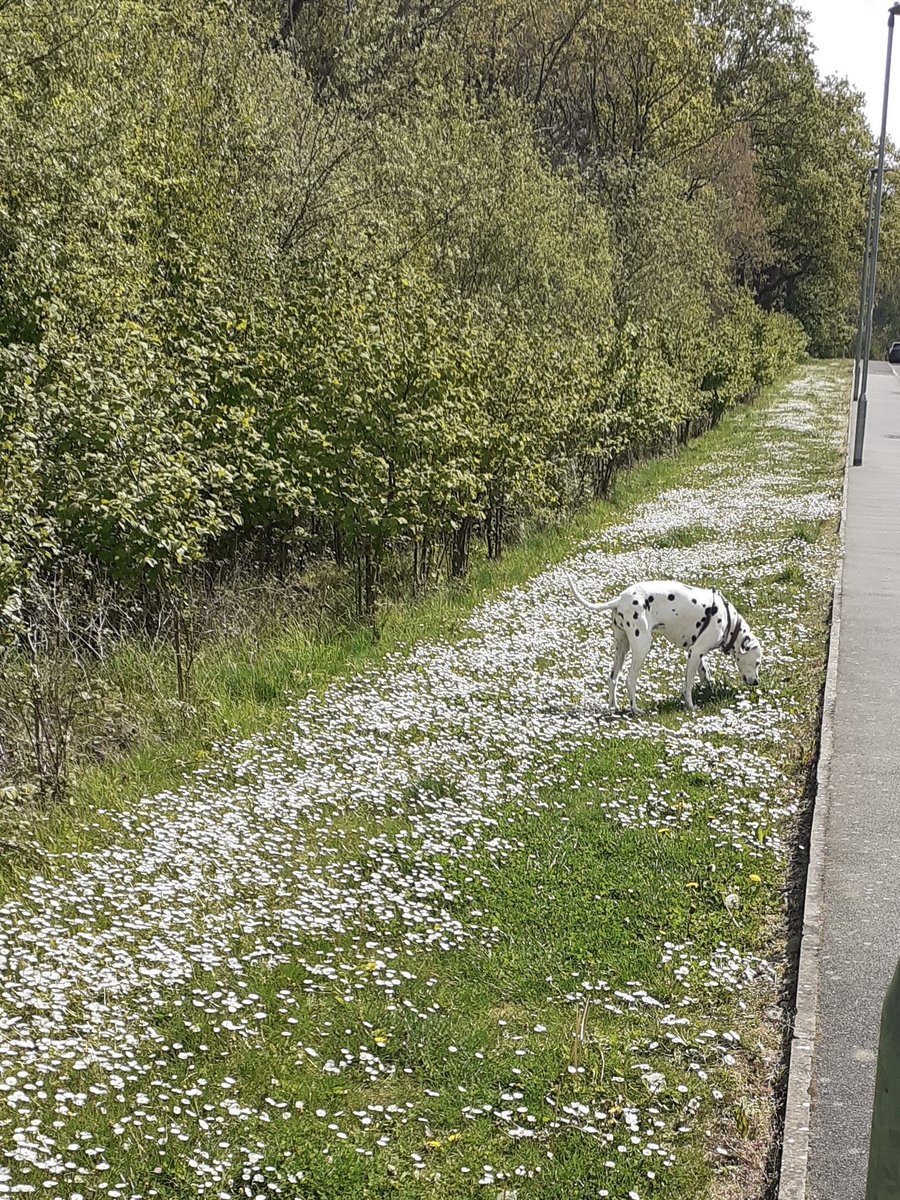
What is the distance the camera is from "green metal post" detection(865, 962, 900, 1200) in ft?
7.06

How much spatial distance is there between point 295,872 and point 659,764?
377 centimetres

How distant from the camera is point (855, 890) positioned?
8578mm

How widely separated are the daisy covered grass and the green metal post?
3.61 metres

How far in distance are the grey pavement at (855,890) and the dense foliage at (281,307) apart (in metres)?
5.95

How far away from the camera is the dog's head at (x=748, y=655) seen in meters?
13.1

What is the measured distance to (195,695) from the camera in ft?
41.5

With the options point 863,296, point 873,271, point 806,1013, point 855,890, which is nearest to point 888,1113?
point 806,1013

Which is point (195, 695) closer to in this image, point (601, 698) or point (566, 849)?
point (601, 698)

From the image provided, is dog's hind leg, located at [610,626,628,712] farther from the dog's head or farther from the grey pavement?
the grey pavement

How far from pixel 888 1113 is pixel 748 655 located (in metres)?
11.2

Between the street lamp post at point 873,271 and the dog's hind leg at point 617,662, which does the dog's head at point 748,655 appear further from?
the street lamp post at point 873,271

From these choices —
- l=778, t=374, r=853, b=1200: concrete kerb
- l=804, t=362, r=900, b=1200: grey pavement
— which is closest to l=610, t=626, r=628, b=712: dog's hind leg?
l=778, t=374, r=853, b=1200: concrete kerb

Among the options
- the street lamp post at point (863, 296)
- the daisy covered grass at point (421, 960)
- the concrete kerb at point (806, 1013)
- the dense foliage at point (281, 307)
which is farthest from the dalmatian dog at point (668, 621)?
the street lamp post at point (863, 296)

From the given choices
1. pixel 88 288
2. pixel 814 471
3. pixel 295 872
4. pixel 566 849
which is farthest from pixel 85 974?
pixel 814 471
